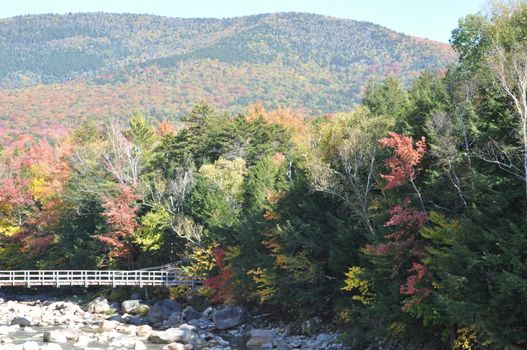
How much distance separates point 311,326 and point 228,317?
6832 mm

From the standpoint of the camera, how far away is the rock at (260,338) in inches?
1447

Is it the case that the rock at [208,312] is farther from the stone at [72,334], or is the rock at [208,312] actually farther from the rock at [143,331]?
the stone at [72,334]

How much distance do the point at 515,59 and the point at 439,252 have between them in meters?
6.64

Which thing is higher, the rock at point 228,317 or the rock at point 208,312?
the rock at point 228,317

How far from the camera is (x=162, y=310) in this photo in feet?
151

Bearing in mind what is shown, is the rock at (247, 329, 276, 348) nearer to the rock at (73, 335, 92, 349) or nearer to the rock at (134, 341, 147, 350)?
the rock at (134, 341, 147, 350)

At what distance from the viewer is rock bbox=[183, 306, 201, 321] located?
4519cm

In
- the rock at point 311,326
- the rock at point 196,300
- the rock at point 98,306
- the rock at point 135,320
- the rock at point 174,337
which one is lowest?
the rock at point 98,306

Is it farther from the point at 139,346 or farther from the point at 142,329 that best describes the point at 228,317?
the point at 139,346

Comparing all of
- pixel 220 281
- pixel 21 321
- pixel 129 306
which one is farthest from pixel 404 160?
pixel 21 321

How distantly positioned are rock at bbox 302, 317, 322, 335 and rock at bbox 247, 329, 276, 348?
160 cm

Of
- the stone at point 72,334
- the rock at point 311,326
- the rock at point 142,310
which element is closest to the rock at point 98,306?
the rock at point 142,310

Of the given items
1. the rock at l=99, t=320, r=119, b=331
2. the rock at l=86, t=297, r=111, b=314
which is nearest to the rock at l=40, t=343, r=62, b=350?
the rock at l=99, t=320, r=119, b=331

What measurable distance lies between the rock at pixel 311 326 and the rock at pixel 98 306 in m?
17.3
